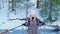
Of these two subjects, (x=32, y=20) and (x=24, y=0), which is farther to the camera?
(x=24, y=0)

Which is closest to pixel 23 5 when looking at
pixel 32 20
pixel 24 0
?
pixel 24 0

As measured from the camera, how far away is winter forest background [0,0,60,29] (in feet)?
14.0

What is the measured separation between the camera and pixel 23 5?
4.35 metres

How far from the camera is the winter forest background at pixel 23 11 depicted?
425cm

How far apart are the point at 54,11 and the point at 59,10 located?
0.39ft

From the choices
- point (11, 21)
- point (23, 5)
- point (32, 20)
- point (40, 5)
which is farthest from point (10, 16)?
point (32, 20)

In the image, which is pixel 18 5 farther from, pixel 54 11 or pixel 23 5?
pixel 54 11

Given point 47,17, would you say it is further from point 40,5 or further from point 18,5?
point 18,5

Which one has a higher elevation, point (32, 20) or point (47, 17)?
point (32, 20)

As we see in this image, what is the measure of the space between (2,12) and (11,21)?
0.96 ft

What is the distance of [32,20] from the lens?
198cm

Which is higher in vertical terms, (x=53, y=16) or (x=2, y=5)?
(x=2, y=5)

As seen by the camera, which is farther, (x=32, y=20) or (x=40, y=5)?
(x=40, y=5)

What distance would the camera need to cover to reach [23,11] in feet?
14.1
